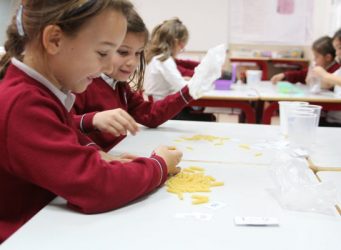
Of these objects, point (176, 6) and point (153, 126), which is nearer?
point (153, 126)

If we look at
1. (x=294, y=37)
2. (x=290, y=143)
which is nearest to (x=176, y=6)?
(x=294, y=37)

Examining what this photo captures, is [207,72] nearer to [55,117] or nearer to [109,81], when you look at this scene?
[109,81]

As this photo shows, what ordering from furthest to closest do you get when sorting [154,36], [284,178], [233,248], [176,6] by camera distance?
1. [176,6]
2. [154,36]
3. [284,178]
4. [233,248]

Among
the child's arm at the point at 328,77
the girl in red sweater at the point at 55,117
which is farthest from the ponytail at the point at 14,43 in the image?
the child's arm at the point at 328,77

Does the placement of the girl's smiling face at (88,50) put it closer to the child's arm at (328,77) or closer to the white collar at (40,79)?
the white collar at (40,79)

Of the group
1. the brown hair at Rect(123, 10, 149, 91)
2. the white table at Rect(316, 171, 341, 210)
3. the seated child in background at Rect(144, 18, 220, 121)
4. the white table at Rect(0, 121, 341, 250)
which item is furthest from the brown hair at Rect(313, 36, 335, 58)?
the white table at Rect(0, 121, 341, 250)

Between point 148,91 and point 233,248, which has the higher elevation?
point 233,248

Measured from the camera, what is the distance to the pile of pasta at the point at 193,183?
849mm

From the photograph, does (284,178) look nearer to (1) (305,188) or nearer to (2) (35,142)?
(1) (305,188)

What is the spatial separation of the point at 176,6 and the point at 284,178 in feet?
13.2

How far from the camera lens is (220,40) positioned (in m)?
4.69

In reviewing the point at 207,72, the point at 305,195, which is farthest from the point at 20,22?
the point at 207,72

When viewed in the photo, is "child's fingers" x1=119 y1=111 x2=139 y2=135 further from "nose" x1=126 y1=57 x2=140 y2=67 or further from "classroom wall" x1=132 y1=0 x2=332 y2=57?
"classroom wall" x1=132 y1=0 x2=332 y2=57

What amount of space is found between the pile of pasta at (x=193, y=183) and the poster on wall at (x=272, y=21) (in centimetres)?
394
